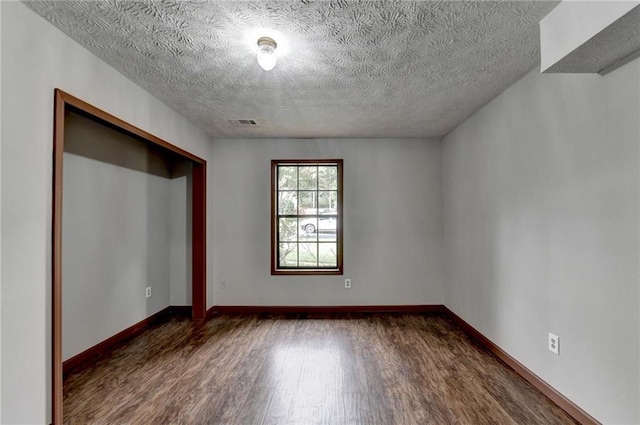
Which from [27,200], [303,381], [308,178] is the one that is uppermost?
[308,178]

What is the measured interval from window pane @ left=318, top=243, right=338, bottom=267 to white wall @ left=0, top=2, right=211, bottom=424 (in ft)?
10.1

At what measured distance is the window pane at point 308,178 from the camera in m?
4.38

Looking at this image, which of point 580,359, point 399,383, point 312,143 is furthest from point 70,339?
point 580,359

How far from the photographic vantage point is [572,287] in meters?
1.99

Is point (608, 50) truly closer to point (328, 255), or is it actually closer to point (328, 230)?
point (328, 230)

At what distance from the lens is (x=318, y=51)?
6.64 feet

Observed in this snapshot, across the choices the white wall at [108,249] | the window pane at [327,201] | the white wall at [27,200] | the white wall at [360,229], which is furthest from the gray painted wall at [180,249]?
the white wall at [27,200]

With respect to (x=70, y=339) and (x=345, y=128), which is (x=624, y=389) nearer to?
(x=345, y=128)

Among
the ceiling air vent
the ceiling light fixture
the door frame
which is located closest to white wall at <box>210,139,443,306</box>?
the ceiling air vent

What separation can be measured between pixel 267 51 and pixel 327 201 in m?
2.65

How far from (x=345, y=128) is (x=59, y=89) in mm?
2750

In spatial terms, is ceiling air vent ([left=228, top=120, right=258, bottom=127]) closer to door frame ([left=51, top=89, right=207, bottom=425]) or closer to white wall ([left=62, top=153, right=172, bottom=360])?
door frame ([left=51, top=89, right=207, bottom=425])

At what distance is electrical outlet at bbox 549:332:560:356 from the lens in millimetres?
2102

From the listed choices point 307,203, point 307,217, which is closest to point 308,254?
point 307,217
